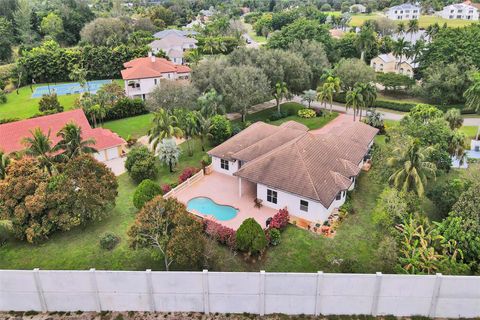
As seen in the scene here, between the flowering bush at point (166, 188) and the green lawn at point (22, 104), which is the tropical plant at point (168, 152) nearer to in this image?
the flowering bush at point (166, 188)

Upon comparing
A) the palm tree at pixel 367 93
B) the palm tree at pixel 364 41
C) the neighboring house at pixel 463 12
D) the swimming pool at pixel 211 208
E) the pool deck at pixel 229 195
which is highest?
the neighboring house at pixel 463 12

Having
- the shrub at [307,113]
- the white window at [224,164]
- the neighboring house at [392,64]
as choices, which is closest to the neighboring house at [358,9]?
the neighboring house at [392,64]

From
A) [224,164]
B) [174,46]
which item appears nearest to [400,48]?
[174,46]

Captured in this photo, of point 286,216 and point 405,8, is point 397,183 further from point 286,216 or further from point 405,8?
point 405,8

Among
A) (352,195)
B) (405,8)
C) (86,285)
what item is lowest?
(352,195)

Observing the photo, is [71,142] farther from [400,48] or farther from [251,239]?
[400,48]

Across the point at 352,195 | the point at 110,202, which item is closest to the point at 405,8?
the point at 352,195

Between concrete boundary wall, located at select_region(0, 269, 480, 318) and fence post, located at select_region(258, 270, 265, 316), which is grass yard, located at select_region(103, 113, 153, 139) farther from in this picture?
fence post, located at select_region(258, 270, 265, 316)
